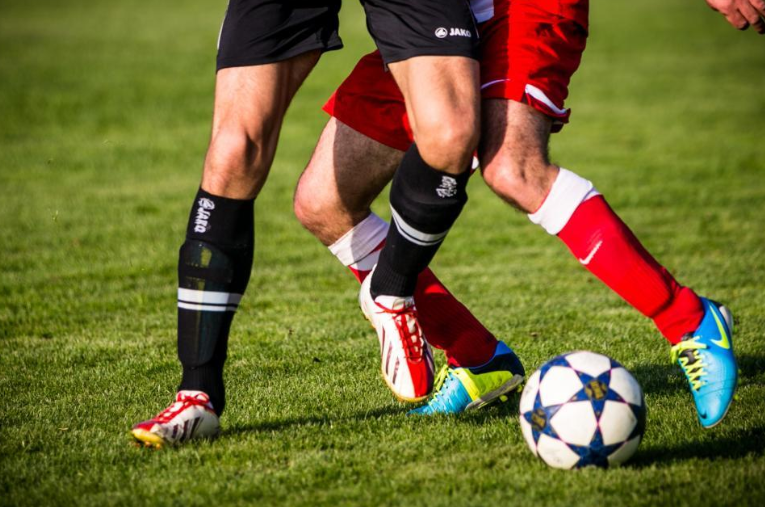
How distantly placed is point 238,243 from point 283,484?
40.6 inches

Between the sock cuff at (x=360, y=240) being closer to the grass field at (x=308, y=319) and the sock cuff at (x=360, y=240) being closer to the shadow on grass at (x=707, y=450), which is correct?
the grass field at (x=308, y=319)

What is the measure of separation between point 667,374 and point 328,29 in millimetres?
2401

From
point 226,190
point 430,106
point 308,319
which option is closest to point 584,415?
point 430,106

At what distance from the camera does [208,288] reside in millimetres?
3869

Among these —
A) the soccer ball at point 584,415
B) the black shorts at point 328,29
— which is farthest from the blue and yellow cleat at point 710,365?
the black shorts at point 328,29

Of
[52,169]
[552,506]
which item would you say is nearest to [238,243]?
[552,506]

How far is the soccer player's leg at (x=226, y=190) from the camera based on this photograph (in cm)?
383

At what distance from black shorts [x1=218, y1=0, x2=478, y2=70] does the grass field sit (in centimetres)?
155

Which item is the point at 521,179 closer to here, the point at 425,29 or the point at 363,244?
the point at 425,29

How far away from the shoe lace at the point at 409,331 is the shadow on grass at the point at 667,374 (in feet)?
4.02

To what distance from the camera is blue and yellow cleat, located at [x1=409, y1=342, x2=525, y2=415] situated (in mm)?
4324

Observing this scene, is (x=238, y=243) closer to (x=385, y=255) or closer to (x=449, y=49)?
(x=385, y=255)

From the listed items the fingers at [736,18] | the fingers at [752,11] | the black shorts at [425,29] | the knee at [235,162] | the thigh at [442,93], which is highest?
the fingers at [752,11]

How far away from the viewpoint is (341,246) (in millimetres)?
4473
